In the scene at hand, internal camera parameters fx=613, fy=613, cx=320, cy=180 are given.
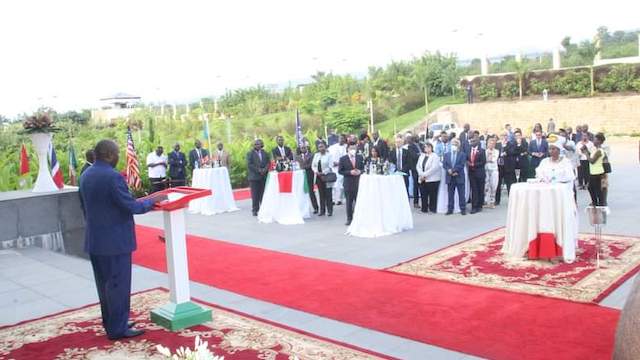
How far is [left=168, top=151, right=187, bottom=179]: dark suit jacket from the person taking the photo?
607 inches

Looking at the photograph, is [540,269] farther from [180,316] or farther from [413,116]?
[413,116]

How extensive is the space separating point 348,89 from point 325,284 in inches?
1458

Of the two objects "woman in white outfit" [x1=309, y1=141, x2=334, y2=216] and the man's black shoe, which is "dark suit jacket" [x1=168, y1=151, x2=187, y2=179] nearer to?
"woman in white outfit" [x1=309, y1=141, x2=334, y2=216]

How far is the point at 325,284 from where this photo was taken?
7258mm

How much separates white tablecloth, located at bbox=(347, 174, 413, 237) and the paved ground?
0.90ft

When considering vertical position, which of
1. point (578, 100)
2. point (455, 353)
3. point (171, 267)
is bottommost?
point (455, 353)

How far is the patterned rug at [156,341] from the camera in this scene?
5070mm

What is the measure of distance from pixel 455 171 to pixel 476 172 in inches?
20.6

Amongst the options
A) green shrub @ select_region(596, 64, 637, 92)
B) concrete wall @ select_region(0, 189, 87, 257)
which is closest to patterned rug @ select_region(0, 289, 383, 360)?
concrete wall @ select_region(0, 189, 87, 257)

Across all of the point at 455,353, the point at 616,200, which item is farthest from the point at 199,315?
the point at 616,200

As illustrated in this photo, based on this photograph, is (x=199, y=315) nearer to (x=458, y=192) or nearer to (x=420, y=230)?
(x=420, y=230)

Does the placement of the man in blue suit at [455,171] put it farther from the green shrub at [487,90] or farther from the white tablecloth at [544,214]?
the green shrub at [487,90]

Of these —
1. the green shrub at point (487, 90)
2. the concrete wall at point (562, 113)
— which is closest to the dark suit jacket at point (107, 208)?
the concrete wall at point (562, 113)

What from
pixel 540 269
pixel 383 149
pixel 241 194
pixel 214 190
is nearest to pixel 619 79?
pixel 241 194
